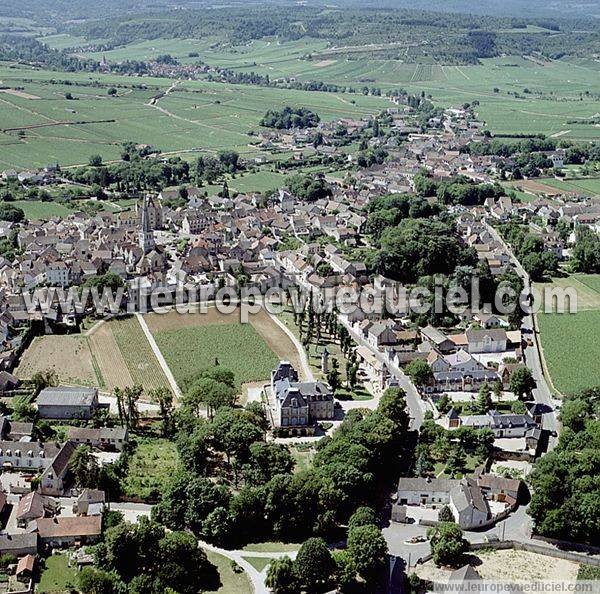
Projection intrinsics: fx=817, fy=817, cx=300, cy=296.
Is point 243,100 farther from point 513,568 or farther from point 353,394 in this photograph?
point 513,568

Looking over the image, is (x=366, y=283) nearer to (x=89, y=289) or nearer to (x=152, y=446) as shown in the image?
(x=89, y=289)

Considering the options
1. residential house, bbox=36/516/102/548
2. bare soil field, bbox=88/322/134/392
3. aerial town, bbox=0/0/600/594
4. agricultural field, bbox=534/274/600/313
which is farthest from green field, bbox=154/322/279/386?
agricultural field, bbox=534/274/600/313

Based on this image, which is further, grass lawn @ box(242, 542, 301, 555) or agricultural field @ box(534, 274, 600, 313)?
agricultural field @ box(534, 274, 600, 313)

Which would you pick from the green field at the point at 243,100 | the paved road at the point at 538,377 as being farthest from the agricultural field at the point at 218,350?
the green field at the point at 243,100

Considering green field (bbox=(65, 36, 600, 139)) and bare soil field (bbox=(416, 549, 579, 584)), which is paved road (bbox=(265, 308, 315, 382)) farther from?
green field (bbox=(65, 36, 600, 139))

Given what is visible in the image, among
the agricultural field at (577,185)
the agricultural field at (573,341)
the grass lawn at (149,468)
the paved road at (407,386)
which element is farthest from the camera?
the agricultural field at (577,185)

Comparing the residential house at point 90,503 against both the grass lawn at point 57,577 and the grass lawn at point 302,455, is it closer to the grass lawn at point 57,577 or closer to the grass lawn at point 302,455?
the grass lawn at point 57,577
